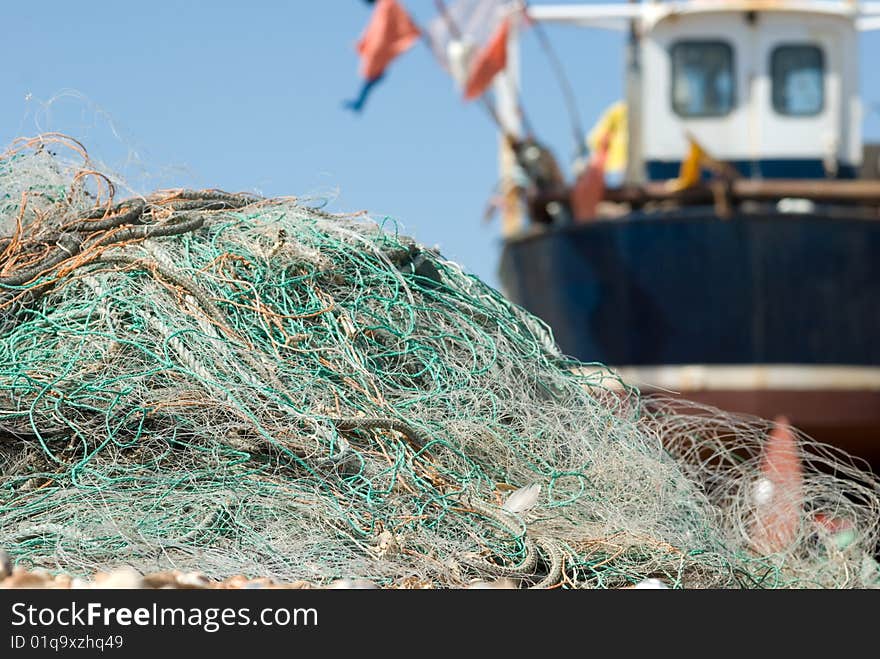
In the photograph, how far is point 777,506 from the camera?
14.3ft

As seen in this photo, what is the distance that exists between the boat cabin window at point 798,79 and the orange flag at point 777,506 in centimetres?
790

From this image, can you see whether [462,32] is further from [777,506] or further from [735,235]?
[777,506]

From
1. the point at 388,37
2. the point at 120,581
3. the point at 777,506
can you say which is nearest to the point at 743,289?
the point at 388,37

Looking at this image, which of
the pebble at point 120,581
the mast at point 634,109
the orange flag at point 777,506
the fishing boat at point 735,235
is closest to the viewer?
the pebble at point 120,581

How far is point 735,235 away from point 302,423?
25.0 feet

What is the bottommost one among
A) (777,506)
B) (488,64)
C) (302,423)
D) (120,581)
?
(777,506)

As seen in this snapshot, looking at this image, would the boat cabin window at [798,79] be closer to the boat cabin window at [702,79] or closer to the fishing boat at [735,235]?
the fishing boat at [735,235]

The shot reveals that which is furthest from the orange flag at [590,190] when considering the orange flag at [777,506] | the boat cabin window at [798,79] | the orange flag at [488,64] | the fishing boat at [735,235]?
the orange flag at [777,506]

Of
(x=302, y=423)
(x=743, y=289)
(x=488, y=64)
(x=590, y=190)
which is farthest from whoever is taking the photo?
(x=488, y=64)

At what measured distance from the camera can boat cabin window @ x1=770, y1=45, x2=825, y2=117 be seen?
11.8 m

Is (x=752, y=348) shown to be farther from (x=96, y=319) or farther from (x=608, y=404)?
(x=96, y=319)

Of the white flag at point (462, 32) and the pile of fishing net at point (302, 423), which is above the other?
the white flag at point (462, 32)

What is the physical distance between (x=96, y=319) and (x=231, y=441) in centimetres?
61

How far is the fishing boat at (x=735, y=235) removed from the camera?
408 inches
